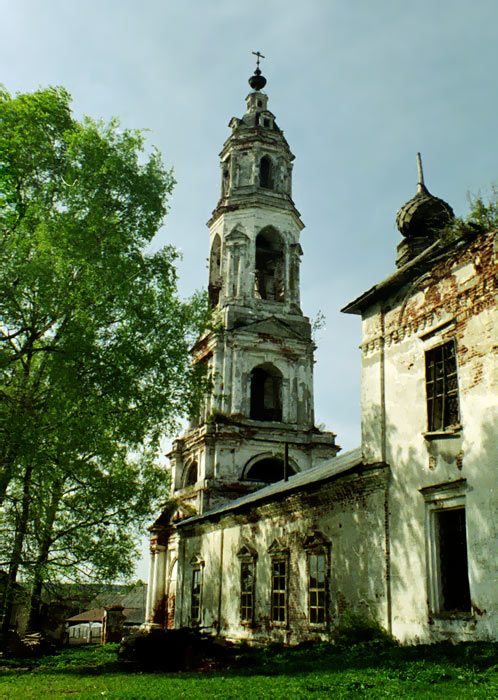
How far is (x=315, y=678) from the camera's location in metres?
7.63

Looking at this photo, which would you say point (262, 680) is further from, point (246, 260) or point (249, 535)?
point (246, 260)

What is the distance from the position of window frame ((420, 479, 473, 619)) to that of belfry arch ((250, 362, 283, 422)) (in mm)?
14998

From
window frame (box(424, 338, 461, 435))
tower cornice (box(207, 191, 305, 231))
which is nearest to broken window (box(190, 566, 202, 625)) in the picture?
window frame (box(424, 338, 461, 435))

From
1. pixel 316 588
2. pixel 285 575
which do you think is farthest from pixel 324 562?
pixel 285 575

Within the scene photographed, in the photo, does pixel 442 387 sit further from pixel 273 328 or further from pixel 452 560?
pixel 273 328

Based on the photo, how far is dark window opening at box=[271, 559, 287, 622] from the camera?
1377 cm

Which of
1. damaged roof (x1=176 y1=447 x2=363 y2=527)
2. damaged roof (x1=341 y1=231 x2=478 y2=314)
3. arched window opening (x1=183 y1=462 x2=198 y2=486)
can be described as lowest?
damaged roof (x1=176 y1=447 x2=363 y2=527)

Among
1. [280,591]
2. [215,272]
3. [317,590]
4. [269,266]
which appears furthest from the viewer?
[215,272]

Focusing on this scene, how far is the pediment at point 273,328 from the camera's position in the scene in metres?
24.4

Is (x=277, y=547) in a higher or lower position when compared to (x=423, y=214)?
lower

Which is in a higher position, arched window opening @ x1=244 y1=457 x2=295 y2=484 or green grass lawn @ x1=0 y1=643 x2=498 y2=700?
arched window opening @ x1=244 y1=457 x2=295 y2=484

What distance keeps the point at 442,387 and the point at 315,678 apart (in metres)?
4.66

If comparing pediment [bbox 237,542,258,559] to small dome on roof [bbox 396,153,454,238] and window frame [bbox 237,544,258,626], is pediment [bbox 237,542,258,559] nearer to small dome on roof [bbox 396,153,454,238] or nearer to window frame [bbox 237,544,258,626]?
window frame [bbox 237,544,258,626]

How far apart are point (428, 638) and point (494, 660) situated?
2088 mm
